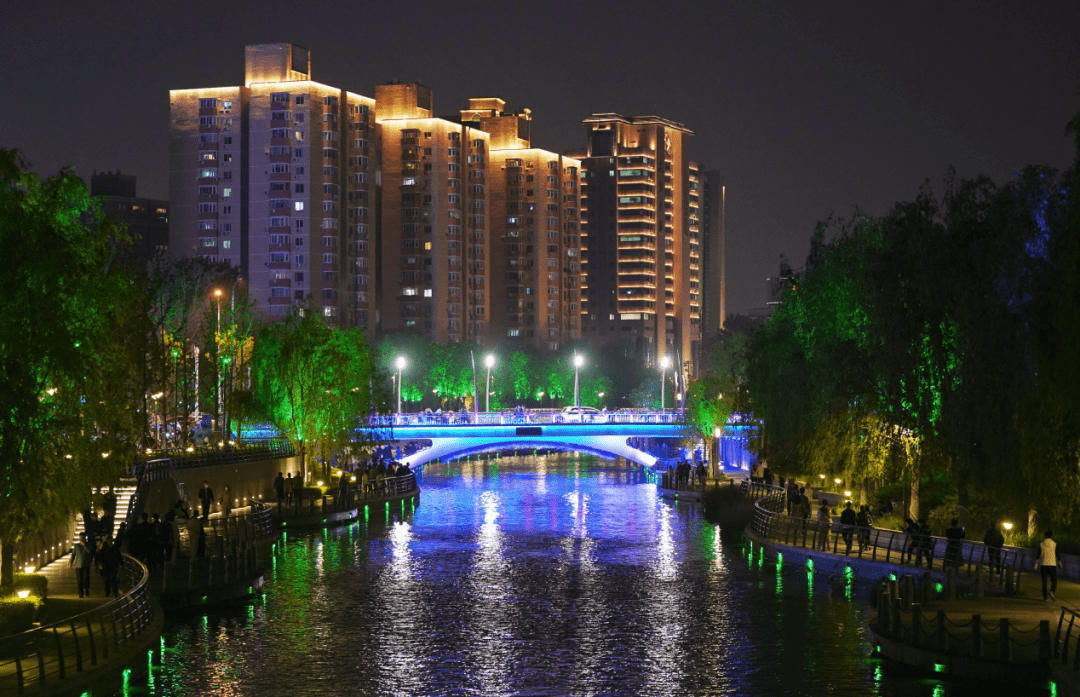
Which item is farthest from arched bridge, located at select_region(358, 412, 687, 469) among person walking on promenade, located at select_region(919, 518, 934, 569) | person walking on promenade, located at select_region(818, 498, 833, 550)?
person walking on promenade, located at select_region(919, 518, 934, 569)

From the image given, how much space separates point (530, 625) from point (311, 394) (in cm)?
4315

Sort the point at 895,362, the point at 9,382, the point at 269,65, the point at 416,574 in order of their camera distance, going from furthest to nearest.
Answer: the point at 269,65 → the point at 416,574 → the point at 895,362 → the point at 9,382

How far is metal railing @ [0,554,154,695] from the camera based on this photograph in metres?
24.1

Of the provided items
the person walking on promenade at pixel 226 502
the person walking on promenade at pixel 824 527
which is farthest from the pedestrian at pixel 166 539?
the person walking on promenade at pixel 824 527

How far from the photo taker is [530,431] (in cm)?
11025

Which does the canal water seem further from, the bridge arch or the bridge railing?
the bridge railing

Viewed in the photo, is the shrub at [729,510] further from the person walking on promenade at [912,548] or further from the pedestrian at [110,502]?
the pedestrian at [110,502]

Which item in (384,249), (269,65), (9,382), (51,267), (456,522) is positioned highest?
(269,65)

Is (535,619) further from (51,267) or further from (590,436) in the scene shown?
(590,436)

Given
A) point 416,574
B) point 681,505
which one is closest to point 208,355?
point 681,505

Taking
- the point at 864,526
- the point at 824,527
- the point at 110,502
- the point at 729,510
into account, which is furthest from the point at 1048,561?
the point at 729,510

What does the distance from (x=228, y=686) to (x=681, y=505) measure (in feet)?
178

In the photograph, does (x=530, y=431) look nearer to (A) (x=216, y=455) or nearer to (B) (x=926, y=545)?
(A) (x=216, y=455)

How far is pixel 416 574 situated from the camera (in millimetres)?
47562
